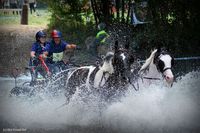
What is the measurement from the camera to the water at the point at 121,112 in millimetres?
5102

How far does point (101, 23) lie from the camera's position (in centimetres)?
569

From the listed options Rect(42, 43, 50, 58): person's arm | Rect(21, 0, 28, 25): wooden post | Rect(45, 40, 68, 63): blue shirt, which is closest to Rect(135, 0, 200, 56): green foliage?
Rect(45, 40, 68, 63): blue shirt

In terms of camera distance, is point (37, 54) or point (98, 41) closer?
point (37, 54)

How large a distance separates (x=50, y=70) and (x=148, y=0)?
1213 millimetres

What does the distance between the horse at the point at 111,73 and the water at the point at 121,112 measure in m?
0.11

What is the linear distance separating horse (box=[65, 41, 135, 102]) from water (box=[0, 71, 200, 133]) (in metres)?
0.11

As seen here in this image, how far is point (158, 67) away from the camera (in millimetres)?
5117

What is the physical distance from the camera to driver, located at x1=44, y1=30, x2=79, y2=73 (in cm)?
537

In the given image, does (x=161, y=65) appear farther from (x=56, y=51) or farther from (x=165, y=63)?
(x=56, y=51)

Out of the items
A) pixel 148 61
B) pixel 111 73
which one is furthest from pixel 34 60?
pixel 148 61

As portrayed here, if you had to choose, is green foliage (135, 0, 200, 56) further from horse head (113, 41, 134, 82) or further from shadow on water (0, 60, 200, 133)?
horse head (113, 41, 134, 82)

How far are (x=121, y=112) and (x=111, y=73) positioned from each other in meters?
0.35

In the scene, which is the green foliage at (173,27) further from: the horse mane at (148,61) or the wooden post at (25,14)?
the wooden post at (25,14)

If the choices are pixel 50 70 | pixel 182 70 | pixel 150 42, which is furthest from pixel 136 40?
pixel 50 70
